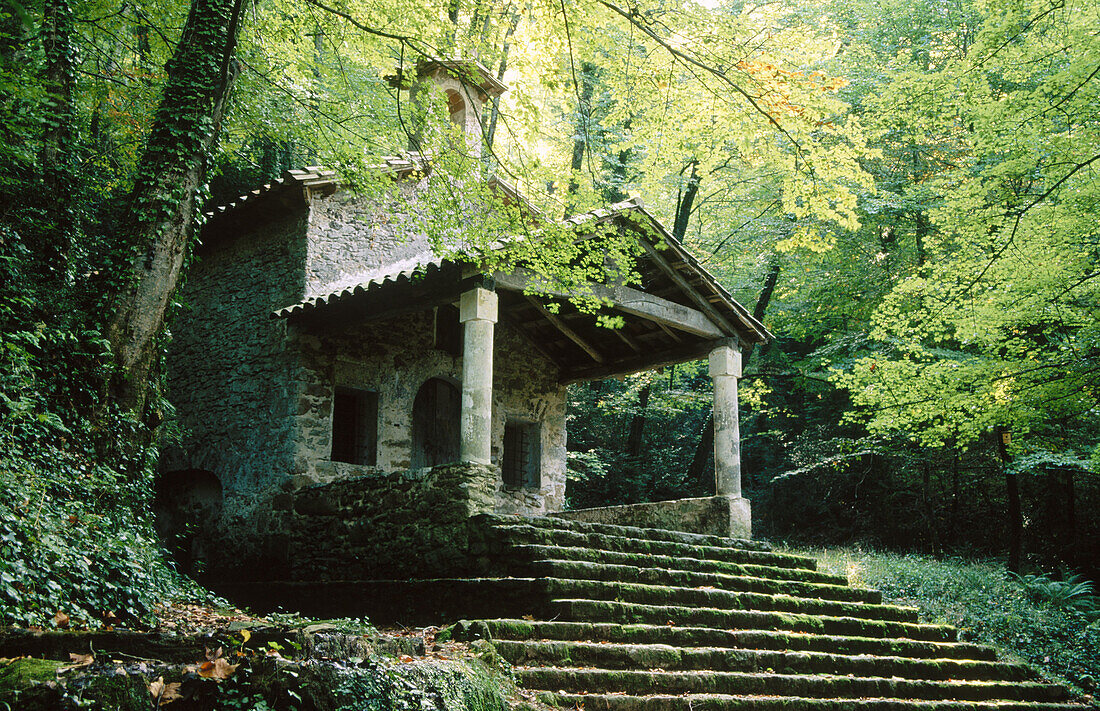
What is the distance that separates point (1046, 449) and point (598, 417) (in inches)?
369

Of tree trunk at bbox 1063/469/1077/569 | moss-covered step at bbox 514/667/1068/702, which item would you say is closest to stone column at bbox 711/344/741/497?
moss-covered step at bbox 514/667/1068/702

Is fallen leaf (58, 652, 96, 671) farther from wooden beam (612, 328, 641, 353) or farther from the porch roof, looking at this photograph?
wooden beam (612, 328, 641, 353)

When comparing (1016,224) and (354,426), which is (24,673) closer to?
(354,426)

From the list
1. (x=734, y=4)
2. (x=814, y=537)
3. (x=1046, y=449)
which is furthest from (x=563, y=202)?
(x=734, y=4)

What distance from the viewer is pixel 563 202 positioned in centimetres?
765

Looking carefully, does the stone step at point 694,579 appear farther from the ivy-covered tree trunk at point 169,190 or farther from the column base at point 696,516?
the ivy-covered tree trunk at point 169,190

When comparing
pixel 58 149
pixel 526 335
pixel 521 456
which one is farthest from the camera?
pixel 521 456

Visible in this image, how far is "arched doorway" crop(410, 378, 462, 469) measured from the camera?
11.8 meters

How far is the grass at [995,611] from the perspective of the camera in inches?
348

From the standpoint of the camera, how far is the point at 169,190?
22.3ft

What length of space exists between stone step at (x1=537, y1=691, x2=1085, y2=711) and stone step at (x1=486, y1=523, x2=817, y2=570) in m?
1.92

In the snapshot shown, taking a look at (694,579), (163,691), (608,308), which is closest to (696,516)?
(694,579)

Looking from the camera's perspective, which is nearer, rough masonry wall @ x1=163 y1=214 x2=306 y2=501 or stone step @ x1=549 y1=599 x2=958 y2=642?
stone step @ x1=549 y1=599 x2=958 y2=642

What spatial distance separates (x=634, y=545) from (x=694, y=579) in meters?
0.65
